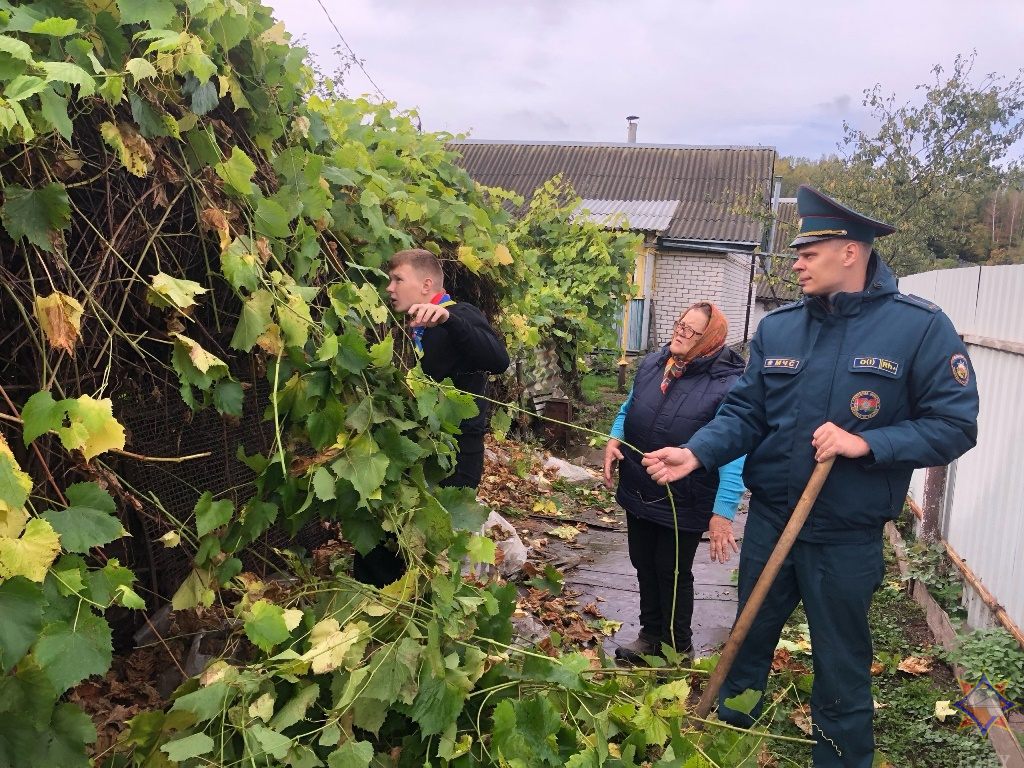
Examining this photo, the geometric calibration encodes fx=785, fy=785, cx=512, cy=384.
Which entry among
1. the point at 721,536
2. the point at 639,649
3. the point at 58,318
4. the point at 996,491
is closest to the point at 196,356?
the point at 58,318

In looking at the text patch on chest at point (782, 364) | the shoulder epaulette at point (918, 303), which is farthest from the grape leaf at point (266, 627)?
the shoulder epaulette at point (918, 303)

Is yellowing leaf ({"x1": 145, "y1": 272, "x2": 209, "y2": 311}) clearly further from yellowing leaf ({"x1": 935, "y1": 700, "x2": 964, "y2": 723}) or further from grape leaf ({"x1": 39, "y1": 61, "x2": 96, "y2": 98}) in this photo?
yellowing leaf ({"x1": 935, "y1": 700, "x2": 964, "y2": 723})

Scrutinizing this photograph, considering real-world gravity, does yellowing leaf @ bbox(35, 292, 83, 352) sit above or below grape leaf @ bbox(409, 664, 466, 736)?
above

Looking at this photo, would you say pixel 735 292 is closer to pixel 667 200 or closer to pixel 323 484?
pixel 667 200

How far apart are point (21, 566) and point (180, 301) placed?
74 centimetres

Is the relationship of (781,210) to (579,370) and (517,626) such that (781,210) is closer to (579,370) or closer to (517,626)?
(579,370)

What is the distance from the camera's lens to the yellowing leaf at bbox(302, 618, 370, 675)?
1828 millimetres

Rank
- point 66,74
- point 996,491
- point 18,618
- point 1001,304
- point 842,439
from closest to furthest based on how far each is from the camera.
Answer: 1. point 18,618
2. point 66,74
3. point 842,439
4. point 996,491
5. point 1001,304

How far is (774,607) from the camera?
2900mm

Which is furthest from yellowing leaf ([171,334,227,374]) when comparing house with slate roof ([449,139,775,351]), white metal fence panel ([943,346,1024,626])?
house with slate roof ([449,139,775,351])

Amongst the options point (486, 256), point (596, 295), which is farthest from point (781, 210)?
point (486, 256)

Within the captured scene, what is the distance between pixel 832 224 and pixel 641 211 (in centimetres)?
1732

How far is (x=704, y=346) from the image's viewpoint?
12.3 ft

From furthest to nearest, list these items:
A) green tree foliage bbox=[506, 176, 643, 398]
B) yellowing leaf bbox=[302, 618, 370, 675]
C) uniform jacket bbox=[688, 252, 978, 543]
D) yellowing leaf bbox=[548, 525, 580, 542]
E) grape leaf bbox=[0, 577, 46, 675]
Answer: green tree foliage bbox=[506, 176, 643, 398] < yellowing leaf bbox=[548, 525, 580, 542] < uniform jacket bbox=[688, 252, 978, 543] < yellowing leaf bbox=[302, 618, 370, 675] < grape leaf bbox=[0, 577, 46, 675]
